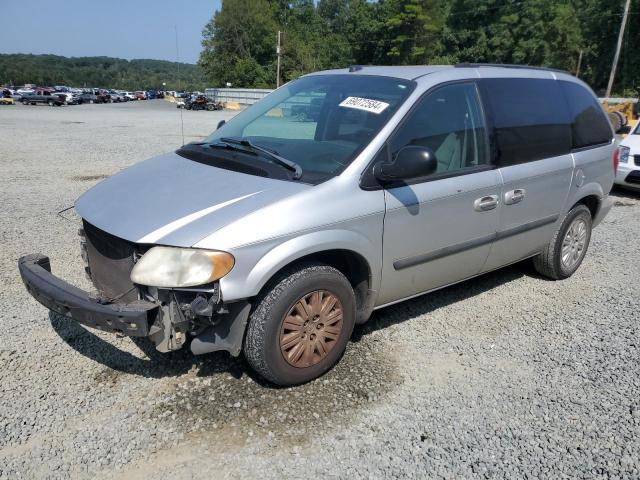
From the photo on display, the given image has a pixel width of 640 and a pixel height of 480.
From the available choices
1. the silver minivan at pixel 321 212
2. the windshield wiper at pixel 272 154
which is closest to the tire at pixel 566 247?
the silver minivan at pixel 321 212

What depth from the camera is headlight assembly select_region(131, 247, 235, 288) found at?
8.30 ft

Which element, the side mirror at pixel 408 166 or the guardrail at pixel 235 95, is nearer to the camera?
the side mirror at pixel 408 166

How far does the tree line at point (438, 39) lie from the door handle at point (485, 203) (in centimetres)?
5062

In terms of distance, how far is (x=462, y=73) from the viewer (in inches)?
146

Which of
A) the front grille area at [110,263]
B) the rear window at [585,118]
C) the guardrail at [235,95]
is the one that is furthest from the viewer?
the guardrail at [235,95]

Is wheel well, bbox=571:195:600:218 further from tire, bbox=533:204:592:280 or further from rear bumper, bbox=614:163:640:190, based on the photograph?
rear bumper, bbox=614:163:640:190

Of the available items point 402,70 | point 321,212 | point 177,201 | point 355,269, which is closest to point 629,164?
point 402,70

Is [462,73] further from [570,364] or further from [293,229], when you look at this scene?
[570,364]

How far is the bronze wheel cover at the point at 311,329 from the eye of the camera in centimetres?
291

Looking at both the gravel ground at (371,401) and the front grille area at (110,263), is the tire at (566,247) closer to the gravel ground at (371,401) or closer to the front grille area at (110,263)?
the gravel ground at (371,401)

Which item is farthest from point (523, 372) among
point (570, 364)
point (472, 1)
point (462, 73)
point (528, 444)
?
point (472, 1)

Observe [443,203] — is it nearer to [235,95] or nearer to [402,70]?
[402,70]

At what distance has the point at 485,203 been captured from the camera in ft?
12.0

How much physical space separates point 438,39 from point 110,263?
6661 centimetres
